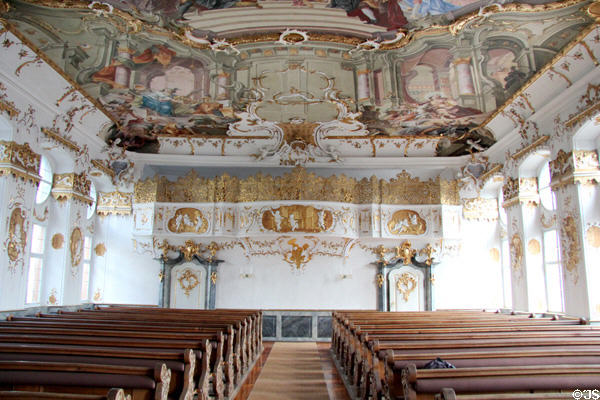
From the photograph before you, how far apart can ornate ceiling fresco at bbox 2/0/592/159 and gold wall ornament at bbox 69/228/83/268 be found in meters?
3.61

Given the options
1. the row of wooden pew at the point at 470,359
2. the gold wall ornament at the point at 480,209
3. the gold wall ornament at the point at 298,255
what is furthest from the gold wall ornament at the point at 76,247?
the gold wall ornament at the point at 480,209

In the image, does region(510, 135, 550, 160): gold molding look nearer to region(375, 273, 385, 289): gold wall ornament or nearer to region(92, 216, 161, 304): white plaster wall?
region(375, 273, 385, 289): gold wall ornament

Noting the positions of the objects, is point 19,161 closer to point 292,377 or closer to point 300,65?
point 300,65

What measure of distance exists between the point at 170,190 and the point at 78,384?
12.5 meters

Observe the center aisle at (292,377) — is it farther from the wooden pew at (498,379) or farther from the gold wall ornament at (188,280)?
the wooden pew at (498,379)

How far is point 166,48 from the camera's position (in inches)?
443

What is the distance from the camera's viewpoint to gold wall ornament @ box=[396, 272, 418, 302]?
55.2 ft

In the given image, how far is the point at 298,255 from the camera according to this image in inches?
662

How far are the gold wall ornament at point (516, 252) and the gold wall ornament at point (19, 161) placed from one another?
43.8 ft

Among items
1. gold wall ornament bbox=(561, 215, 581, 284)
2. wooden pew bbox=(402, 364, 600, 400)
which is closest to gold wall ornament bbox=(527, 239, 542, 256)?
gold wall ornament bbox=(561, 215, 581, 284)

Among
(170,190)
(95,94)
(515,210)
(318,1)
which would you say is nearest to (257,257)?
(170,190)

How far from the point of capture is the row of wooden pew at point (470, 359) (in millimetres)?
4277

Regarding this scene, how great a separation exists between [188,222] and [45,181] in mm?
4646

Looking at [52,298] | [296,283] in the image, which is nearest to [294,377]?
[296,283]
